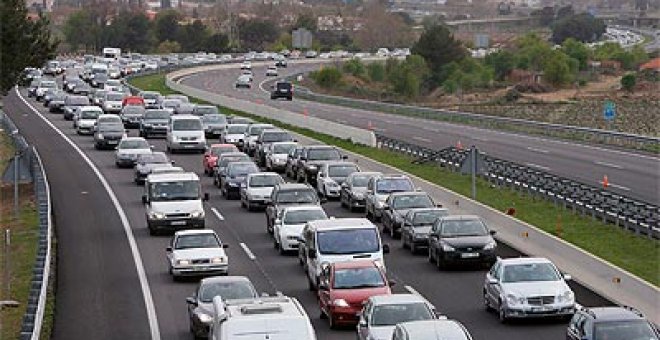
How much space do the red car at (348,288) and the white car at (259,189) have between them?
57.7ft

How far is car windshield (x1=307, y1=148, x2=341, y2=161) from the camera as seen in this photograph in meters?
53.2

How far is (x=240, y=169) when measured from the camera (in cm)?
4950

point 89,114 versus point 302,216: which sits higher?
point 302,216

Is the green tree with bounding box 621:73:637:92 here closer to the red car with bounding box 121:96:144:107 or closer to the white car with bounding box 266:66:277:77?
the white car with bounding box 266:66:277:77

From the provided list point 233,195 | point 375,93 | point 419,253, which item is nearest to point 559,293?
point 419,253

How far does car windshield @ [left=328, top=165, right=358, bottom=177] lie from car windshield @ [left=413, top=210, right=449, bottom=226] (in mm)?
11828

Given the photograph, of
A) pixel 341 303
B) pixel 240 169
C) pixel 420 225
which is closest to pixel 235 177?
pixel 240 169

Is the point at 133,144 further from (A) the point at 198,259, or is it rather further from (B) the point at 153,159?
(A) the point at 198,259

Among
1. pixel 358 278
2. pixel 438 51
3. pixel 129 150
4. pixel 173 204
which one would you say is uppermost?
pixel 358 278

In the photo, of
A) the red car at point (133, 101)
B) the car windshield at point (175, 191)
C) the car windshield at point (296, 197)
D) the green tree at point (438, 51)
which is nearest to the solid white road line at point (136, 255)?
the car windshield at point (175, 191)

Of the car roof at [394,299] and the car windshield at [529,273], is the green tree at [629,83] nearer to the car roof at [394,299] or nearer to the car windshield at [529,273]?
the car windshield at [529,273]

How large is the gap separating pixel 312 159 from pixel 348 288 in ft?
85.4

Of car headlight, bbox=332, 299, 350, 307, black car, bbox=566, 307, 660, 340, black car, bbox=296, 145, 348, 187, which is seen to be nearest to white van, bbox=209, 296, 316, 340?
black car, bbox=566, 307, 660, 340

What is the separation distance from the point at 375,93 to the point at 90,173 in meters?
91.9
